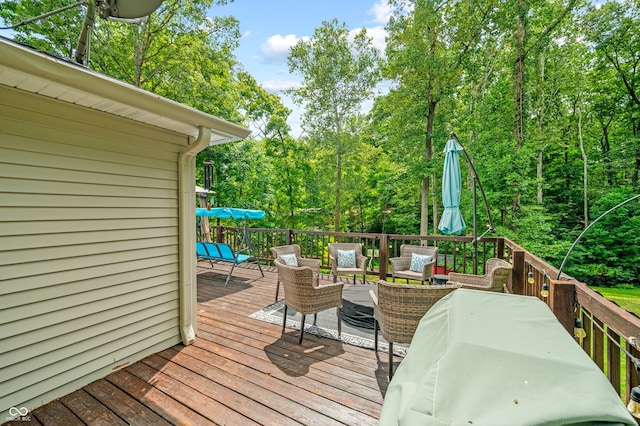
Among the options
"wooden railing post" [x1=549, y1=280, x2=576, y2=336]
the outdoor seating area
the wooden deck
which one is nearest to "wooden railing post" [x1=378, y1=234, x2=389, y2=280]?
the outdoor seating area

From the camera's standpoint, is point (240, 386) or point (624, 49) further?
point (624, 49)

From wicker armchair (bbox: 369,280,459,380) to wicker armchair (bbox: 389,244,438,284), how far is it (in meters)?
2.43

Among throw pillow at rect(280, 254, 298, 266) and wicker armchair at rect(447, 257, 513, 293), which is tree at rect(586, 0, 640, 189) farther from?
throw pillow at rect(280, 254, 298, 266)

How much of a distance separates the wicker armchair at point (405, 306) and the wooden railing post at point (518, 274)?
2067 millimetres

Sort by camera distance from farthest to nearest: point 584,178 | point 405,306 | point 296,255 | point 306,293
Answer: point 584,178, point 296,255, point 306,293, point 405,306

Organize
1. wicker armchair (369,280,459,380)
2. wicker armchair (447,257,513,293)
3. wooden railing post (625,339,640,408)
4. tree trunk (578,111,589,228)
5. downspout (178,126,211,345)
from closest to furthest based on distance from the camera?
wooden railing post (625,339,640,408) → wicker armchair (369,280,459,380) → downspout (178,126,211,345) → wicker armchair (447,257,513,293) → tree trunk (578,111,589,228)

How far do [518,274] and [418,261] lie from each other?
61.5 inches

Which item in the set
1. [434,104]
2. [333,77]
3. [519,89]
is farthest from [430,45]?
[333,77]

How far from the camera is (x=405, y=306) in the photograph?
2.42 metres

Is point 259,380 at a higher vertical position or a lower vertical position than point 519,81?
lower

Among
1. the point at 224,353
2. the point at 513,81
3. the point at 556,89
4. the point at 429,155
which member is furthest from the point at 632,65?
the point at 224,353

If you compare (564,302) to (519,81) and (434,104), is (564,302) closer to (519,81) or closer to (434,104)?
(434,104)

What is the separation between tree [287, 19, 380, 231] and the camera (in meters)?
10.9

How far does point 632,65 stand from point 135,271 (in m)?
17.1
